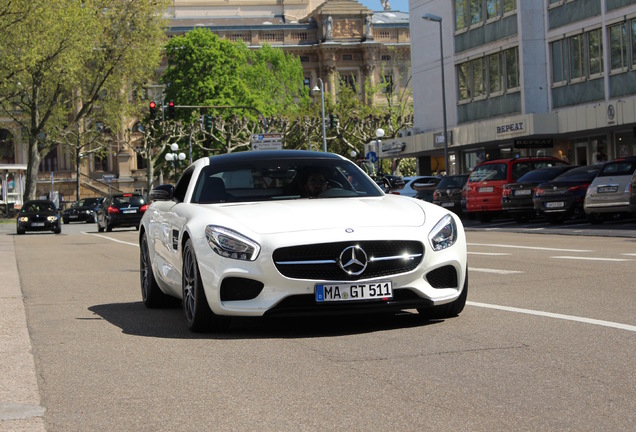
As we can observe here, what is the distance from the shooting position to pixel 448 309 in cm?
962

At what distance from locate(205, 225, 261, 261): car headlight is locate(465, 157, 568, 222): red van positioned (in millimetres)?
27962

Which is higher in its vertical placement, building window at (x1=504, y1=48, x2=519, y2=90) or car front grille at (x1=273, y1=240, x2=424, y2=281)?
building window at (x1=504, y1=48, x2=519, y2=90)

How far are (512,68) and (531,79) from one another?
1.73 metres

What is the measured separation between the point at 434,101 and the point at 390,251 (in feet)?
178

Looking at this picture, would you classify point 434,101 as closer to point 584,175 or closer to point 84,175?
point 584,175

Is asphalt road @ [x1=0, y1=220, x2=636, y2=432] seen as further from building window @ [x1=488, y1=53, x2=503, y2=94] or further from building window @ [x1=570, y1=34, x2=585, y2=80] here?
building window @ [x1=488, y1=53, x2=503, y2=94]

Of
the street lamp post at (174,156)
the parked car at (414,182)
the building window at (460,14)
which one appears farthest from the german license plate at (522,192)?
the street lamp post at (174,156)

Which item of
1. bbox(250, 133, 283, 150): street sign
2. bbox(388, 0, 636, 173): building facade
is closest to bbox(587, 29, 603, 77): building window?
bbox(388, 0, 636, 173): building facade

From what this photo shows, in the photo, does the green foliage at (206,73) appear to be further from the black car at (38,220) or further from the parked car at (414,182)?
the parked car at (414,182)

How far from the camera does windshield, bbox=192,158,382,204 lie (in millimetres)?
10375

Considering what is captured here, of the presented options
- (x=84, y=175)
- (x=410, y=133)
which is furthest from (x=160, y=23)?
(x=84, y=175)

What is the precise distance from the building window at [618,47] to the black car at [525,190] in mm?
10890

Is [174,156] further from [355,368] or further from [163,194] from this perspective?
[355,368]

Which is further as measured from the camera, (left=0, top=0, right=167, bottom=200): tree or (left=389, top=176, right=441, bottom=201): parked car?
(left=0, top=0, right=167, bottom=200): tree
